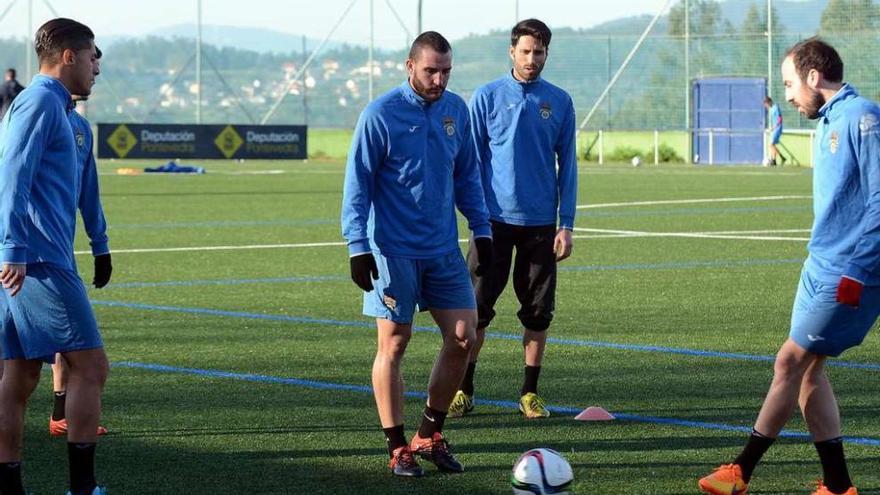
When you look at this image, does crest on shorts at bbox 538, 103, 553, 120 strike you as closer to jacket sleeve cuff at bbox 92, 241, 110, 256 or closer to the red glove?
jacket sleeve cuff at bbox 92, 241, 110, 256

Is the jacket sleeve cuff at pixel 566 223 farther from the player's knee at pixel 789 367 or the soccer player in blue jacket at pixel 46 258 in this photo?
the soccer player in blue jacket at pixel 46 258

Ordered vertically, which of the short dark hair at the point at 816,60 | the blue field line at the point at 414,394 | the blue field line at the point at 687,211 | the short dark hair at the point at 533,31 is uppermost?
the short dark hair at the point at 533,31

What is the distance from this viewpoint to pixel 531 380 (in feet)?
30.9

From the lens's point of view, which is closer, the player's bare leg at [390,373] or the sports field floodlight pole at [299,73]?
the player's bare leg at [390,373]

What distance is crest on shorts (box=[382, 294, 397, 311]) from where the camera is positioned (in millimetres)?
7898

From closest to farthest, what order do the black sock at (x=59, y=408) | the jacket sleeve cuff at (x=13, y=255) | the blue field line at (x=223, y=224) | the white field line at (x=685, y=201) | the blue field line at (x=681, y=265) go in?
the jacket sleeve cuff at (x=13, y=255)
the black sock at (x=59, y=408)
the blue field line at (x=681, y=265)
the blue field line at (x=223, y=224)
the white field line at (x=685, y=201)

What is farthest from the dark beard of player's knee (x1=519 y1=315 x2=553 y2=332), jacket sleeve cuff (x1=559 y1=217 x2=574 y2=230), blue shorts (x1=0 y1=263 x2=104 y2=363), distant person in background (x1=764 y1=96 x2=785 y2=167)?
distant person in background (x1=764 y1=96 x2=785 y2=167)

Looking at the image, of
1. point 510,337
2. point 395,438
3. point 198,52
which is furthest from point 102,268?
point 198,52

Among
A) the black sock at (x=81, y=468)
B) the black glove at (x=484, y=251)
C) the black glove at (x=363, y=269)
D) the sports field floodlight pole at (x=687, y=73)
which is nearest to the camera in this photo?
the black sock at (x=81, y=468)

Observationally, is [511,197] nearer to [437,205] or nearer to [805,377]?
[437,205]

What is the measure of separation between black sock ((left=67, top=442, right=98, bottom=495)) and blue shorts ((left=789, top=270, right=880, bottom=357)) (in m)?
3.04

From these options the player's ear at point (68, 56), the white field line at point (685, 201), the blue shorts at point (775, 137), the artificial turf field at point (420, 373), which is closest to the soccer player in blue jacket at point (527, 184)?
the artificial turf field at point (420, 373)

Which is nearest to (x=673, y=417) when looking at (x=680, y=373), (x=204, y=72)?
(x=680, y=373)

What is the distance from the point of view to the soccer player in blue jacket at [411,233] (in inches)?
308
